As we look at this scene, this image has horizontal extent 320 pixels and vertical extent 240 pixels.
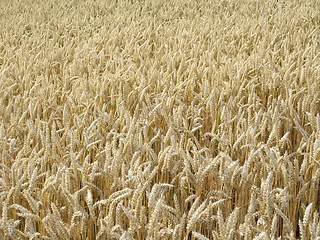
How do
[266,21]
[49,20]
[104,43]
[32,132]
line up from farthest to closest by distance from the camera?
[49,20], [266,21], [104,43], [32,132]

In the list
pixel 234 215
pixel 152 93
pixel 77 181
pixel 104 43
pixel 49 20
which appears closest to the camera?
pixel 234 215

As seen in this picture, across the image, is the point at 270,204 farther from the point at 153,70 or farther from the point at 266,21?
the point at 266,21

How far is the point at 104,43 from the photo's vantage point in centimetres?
312

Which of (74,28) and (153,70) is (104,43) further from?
(153,70)

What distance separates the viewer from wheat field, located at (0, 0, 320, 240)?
0.98 m

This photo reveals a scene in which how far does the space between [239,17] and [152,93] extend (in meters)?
2.19

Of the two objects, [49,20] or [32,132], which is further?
[49,20]

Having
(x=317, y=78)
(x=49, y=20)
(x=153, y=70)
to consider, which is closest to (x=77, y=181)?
(x=153, y=70)

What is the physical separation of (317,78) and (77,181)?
124 cm

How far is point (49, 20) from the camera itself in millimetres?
4113

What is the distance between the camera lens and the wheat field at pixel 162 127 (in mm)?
983

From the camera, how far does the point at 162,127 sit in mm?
1655

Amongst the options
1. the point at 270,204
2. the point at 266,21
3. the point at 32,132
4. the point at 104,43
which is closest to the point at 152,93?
the point at 32,132

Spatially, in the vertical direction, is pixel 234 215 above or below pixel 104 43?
above
